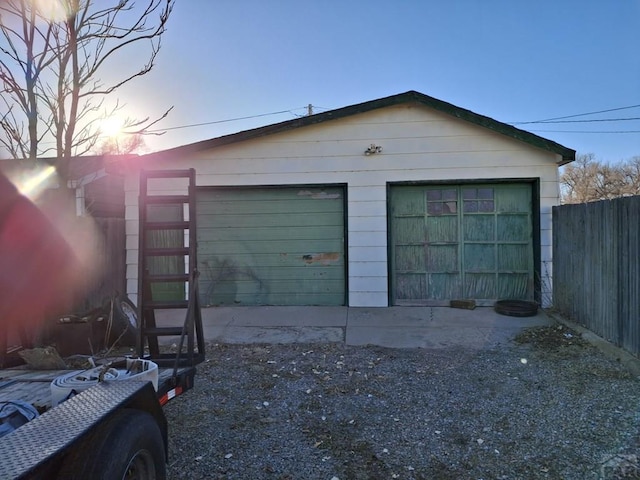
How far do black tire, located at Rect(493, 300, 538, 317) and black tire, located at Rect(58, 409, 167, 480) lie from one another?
19.3 ft

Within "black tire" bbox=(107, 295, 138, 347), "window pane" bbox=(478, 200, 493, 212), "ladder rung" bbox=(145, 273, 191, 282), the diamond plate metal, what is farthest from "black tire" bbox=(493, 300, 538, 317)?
the diamond plate metal

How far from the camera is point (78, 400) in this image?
84.5 inches

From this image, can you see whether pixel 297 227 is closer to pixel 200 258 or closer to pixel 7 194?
pixel 200 258

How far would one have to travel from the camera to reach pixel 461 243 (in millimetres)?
7523

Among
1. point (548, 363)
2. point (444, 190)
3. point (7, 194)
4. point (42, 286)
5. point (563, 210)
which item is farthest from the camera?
point (444, 190)

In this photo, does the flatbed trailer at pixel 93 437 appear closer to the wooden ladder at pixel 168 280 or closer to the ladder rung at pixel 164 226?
the wooden ladder at pixel 168 280

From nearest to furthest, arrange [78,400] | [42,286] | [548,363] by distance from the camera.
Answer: [78,400], [548,363], [42,286]

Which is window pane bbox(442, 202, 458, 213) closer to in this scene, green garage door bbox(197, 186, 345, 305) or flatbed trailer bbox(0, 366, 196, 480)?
green garage door bbox(197, 186, 345, 305)

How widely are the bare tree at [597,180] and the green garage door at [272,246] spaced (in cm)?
2396

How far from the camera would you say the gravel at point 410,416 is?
293 centimetres

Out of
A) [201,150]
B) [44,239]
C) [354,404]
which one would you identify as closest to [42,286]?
[44,239]

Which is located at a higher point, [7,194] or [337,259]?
[7,194]

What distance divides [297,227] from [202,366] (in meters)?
3.44

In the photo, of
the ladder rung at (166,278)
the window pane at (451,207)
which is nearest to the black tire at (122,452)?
the ladder rung at (166,278)
